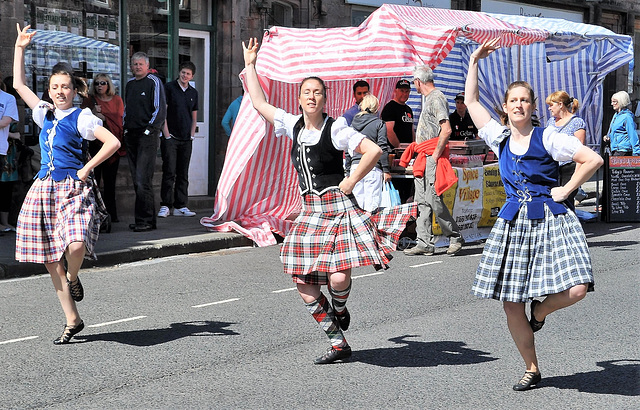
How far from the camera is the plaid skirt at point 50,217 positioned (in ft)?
20.7

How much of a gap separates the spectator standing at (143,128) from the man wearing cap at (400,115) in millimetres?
2878

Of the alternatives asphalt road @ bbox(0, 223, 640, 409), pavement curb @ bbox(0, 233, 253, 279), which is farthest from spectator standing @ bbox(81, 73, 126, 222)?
asphalt road @ bbox(0, 223, 640, 409)

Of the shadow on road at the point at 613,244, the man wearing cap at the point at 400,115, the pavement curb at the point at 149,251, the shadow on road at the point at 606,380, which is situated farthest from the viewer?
the man wearing cap at the point at 400,115

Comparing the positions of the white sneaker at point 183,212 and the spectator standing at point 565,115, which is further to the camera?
the white sneaker at point 183,212

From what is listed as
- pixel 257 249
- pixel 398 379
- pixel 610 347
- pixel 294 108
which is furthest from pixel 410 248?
pixel 398 379

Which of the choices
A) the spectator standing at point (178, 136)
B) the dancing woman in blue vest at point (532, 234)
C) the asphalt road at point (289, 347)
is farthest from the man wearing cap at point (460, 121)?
the dancing woman in blue vest at point (532, 234)

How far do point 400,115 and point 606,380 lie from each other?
7.23 meters

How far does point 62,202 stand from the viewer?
249 inches

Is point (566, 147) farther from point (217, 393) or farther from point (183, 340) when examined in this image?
point (183, 340)

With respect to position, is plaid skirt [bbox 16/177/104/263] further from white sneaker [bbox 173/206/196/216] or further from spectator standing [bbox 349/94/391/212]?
white sneaker [bbox 173/206/196/216]

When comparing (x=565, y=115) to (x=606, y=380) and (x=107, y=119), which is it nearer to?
(x=606, y=380)

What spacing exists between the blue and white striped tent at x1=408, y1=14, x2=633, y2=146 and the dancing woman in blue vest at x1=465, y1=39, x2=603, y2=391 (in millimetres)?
8435

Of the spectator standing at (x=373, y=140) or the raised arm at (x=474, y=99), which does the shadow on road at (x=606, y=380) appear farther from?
the spectator standing at (x=373, y=140)

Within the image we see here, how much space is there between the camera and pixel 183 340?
6.47 metres
